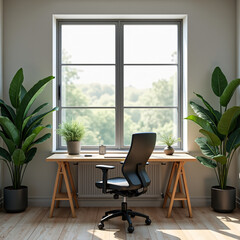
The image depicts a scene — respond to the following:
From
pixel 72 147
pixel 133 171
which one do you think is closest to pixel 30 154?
pixel 72 147

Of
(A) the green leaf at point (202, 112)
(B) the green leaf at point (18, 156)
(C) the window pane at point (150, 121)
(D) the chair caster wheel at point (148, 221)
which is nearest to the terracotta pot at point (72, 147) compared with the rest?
(B) the green leaf at point (18, 156)

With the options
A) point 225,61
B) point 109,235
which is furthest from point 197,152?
point 109,235

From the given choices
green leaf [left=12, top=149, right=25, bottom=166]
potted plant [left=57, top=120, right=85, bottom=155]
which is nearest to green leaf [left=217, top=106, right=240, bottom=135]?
potted plant [left=57, top=120, right=85, bottom=155]

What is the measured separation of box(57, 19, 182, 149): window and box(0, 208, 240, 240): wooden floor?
109cm

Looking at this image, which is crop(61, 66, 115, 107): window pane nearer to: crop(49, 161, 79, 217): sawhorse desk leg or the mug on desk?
the mug on desk

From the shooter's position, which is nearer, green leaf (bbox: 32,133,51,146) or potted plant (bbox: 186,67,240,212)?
potted plant (bbox: 186,67,240,212)

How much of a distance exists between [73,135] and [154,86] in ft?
4.75

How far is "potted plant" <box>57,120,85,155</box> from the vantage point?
14.7 ft

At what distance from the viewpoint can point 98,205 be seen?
470 cm

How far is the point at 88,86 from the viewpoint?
499 cm

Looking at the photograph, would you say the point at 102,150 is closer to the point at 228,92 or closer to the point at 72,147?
the point at 72,147

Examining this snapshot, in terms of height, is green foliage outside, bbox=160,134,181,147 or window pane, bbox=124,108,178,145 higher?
window pane, bbox=124,108,178,145

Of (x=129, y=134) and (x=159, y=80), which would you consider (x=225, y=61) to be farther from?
(x=129, y=134)

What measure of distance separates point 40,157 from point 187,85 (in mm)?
2345
